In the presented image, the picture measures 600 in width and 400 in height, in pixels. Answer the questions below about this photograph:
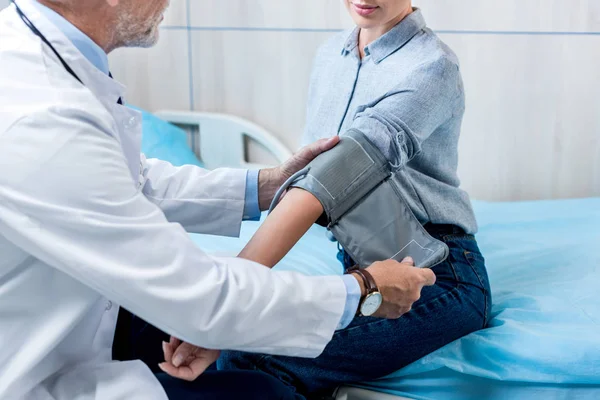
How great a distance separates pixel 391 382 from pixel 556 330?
335mm

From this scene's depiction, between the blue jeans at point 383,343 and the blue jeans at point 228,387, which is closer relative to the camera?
the blue jeans at point 228,387

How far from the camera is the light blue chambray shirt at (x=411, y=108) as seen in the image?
150 cm

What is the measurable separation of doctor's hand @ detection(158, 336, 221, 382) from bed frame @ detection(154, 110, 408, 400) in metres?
1.83

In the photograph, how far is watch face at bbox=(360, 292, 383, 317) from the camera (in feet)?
4.00

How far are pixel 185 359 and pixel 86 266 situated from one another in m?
0.26

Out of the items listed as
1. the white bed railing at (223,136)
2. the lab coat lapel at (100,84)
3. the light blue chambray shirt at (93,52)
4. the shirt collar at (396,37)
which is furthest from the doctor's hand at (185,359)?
the white bed railing at (223,136)

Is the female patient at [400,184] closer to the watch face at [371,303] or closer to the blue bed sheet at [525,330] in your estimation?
the blue bed sheet at [525,330]

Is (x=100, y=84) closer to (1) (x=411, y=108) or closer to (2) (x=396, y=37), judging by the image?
(1) (x=411, y=108)

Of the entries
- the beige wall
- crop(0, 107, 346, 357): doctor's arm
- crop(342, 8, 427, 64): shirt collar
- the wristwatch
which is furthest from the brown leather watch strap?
Answer: the beige wall

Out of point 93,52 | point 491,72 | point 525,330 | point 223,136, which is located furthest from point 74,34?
point 223,136

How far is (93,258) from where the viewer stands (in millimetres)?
1021

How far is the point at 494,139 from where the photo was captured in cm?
269

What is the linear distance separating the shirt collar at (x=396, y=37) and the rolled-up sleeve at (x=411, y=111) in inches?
5.4

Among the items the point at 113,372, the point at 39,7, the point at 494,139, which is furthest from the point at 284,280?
the point at 494,139
